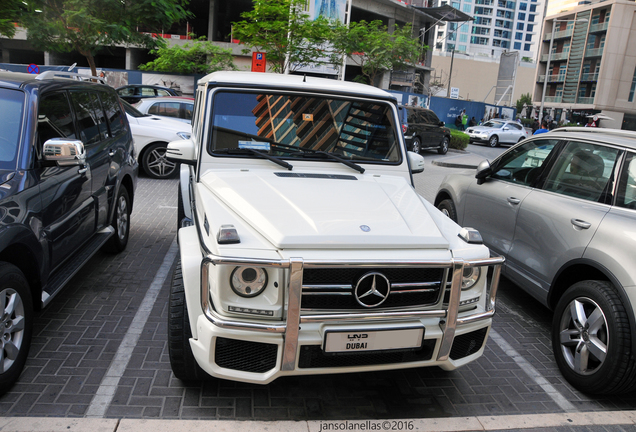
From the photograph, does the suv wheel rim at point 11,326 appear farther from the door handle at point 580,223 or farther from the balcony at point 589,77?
the balcony at point 589,77

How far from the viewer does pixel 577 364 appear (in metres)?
3.74

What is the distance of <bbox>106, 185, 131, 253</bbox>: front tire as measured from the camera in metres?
5.79

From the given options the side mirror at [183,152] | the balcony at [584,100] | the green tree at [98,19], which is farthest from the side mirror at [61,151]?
the balcony at [584,100]

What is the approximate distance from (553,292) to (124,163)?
4.67m

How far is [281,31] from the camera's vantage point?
21.8 metres

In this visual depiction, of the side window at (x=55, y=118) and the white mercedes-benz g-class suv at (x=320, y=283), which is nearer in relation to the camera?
the white mercedes-benz g-class suv at (x=320, y=283)

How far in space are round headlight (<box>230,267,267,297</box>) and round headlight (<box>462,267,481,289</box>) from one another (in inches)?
47.9

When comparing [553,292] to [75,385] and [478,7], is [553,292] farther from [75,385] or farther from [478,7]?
[478,7]

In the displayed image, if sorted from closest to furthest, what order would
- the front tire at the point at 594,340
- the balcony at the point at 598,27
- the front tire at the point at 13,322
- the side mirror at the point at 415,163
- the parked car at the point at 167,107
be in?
the front tire at the point at 13,322, the front tire at the point at 594,340, the side mirror at the point at 415,163, the parked car at the point at 167,107, the balcony at the point at 598,27

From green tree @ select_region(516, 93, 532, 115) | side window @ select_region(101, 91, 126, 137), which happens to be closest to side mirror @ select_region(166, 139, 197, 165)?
side window @ select_region(101, 91, 126, 137)

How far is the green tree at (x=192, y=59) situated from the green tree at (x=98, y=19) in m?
14.8

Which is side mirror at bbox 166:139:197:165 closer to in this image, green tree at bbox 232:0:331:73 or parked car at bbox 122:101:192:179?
parked car at bbox 122:101:192:179

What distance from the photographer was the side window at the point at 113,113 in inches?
227

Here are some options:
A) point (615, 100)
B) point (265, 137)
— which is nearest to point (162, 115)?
point (265, 137)
